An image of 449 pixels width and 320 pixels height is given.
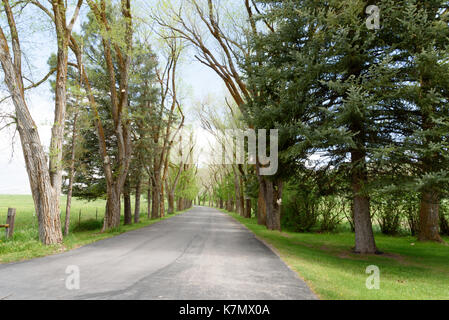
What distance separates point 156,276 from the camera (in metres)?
5.55

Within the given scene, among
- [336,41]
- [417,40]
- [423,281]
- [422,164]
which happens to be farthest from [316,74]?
[423,281]

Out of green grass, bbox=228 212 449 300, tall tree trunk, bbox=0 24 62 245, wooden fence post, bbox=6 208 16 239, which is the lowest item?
green grass, bbox=228 212 449 300

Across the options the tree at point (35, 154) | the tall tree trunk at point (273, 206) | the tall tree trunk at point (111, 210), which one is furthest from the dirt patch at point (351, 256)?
the tall tree trunk at point (111, 210)

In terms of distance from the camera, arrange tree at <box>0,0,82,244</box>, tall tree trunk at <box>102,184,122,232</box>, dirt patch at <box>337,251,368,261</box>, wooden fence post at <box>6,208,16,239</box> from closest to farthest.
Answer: dirt patch at <box>337,251,368,261</box>, tree at <box>0,0,82,244</box>, wooden fence post at <box>6,208,16,239</box>, tall tree trunk at <box>102,184,122,232</box>

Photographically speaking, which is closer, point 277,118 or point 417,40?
point 417,40

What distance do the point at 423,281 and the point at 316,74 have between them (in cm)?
603

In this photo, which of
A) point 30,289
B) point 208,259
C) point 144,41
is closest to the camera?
point 30,289

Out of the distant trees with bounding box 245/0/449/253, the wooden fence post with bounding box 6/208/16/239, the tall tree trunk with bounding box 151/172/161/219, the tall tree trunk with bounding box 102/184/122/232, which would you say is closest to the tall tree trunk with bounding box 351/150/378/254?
Result: the distant trees with bounding box 245/0/449/253

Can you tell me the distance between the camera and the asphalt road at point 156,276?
4477 mm

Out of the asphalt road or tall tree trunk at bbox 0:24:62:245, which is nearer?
the asphalt road

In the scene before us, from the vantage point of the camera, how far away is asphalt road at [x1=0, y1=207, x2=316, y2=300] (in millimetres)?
4477

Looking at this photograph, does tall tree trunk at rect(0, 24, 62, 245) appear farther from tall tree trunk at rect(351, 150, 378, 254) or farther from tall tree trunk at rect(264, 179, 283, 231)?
tall tree trunk at rect(264, 179, 283, 231)

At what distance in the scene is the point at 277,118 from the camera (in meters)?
9.50
